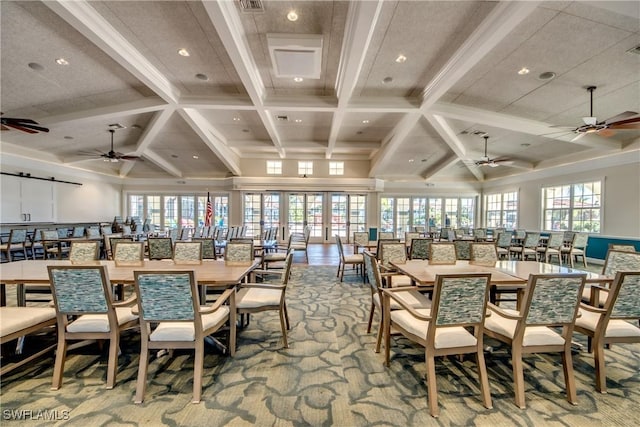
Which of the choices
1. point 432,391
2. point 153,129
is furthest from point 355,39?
point 153,129

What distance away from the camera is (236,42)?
3.64 m

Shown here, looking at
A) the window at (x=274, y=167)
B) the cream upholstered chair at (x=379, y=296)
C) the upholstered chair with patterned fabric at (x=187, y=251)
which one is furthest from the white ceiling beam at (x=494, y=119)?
the window at (x=274, y=167)

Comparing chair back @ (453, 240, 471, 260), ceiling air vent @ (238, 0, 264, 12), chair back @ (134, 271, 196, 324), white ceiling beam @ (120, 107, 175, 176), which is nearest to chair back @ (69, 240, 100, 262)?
chair back @ (134, 271, 196, 324)

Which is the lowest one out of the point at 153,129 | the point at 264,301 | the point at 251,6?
the point at 264,301

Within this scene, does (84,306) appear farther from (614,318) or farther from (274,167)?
(274,167)

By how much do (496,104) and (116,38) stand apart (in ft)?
22.5

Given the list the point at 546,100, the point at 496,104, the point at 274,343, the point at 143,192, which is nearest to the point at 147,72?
the point at 274,343

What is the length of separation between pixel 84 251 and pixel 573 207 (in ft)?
37.8

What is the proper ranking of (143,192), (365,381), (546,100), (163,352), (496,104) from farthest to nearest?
(143,192), (496,104), (546,100), (163,352), (365,381)

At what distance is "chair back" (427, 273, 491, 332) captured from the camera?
5.79ft

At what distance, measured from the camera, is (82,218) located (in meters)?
9.53

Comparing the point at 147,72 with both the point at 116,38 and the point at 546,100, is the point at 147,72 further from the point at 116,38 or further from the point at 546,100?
the point at 546,100

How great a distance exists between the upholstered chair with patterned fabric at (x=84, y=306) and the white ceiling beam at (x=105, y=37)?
3.10 meters

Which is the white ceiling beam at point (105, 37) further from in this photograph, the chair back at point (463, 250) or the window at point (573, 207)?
the window at point (573, 207)
